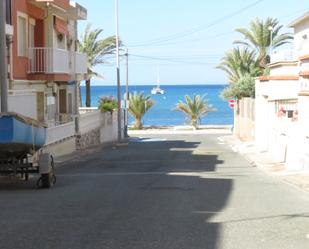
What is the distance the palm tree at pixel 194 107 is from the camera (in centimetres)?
7462

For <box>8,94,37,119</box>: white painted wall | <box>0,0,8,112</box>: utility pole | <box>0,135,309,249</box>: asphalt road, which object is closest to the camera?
<box>0,135,309,249</box>: asphalt road

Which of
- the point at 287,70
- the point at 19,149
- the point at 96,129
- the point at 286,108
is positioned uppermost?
the point at 287,70

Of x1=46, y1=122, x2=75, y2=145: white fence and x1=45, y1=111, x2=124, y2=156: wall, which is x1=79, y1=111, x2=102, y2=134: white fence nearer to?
x1=45, y1=111, x2=124, y2=156: wall

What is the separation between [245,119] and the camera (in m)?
51.2

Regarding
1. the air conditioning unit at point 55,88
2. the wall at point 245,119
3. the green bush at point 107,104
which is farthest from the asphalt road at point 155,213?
the green bush at point 107,104

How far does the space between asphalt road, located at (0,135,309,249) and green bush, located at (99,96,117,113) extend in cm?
2878

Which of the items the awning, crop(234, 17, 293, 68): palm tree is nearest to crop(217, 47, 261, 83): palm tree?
crop(234, 17, 293, 68): palm tree

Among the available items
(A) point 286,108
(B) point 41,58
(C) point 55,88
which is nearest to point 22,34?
(B) point 41,58

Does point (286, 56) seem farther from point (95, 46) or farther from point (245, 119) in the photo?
point (95, 46)

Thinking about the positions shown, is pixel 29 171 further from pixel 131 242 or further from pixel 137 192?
pixel 131 242

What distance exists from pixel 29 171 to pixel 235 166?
12.5 meters

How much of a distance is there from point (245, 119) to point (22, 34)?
2495 centimetres

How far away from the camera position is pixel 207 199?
14.3m

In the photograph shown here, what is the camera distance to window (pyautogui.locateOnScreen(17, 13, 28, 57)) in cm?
2940
